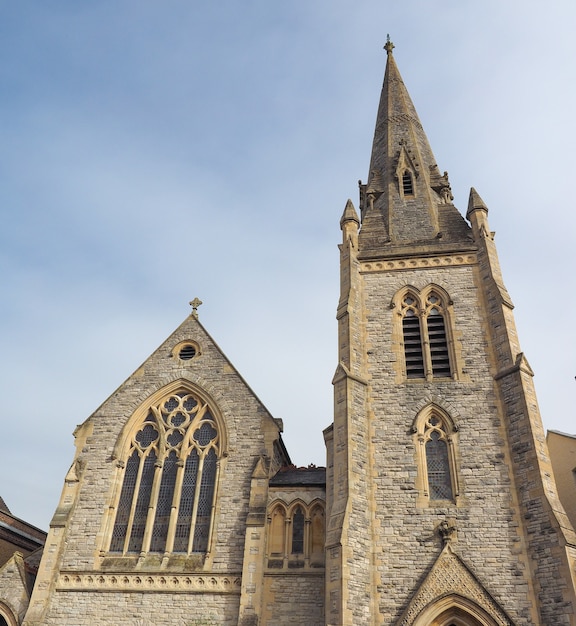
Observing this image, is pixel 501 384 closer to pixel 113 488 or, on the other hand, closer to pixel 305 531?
pixel 305 531

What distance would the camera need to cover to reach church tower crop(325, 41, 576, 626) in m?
13.3

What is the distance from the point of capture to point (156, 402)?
19.0 metres

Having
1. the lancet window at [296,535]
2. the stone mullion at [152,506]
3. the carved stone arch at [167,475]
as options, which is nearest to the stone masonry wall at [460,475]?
the lancet window at [296,535]

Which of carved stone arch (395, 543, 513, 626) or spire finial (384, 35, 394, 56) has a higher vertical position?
spire finial (384, 35, 394, 56)

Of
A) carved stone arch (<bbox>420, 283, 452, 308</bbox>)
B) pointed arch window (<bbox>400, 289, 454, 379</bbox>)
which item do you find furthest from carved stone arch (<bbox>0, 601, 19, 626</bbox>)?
carved stone arch (<bbox>420, 283, 452, 308</bbox>)

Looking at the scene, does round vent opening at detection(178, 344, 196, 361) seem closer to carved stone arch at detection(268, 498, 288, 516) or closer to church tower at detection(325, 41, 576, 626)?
church tower at detection(325, 41, 576, 626)

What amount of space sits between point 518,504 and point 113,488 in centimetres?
1105

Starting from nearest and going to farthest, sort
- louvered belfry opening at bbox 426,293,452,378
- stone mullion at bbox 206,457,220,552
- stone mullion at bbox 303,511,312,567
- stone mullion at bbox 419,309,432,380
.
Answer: stone mullion at bbox 303,511,312,567, stone mullion at bbox 206,457,220,552, stone mullion at bbox 419,309,432,380, louvered belfry opening at bbox 426,293,452,378

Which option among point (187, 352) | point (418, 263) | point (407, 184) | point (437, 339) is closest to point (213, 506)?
point (187, 352)

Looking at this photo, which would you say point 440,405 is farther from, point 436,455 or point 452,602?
point 452,602

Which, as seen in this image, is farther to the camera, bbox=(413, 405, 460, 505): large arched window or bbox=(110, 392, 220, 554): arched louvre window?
bbox=(110, 392, 220, 554): arched louvre window

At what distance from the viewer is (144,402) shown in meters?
18.9

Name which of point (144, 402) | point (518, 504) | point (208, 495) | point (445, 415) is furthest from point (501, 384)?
point (144, 402)

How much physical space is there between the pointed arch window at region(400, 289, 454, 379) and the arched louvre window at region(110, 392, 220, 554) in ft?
21.0
